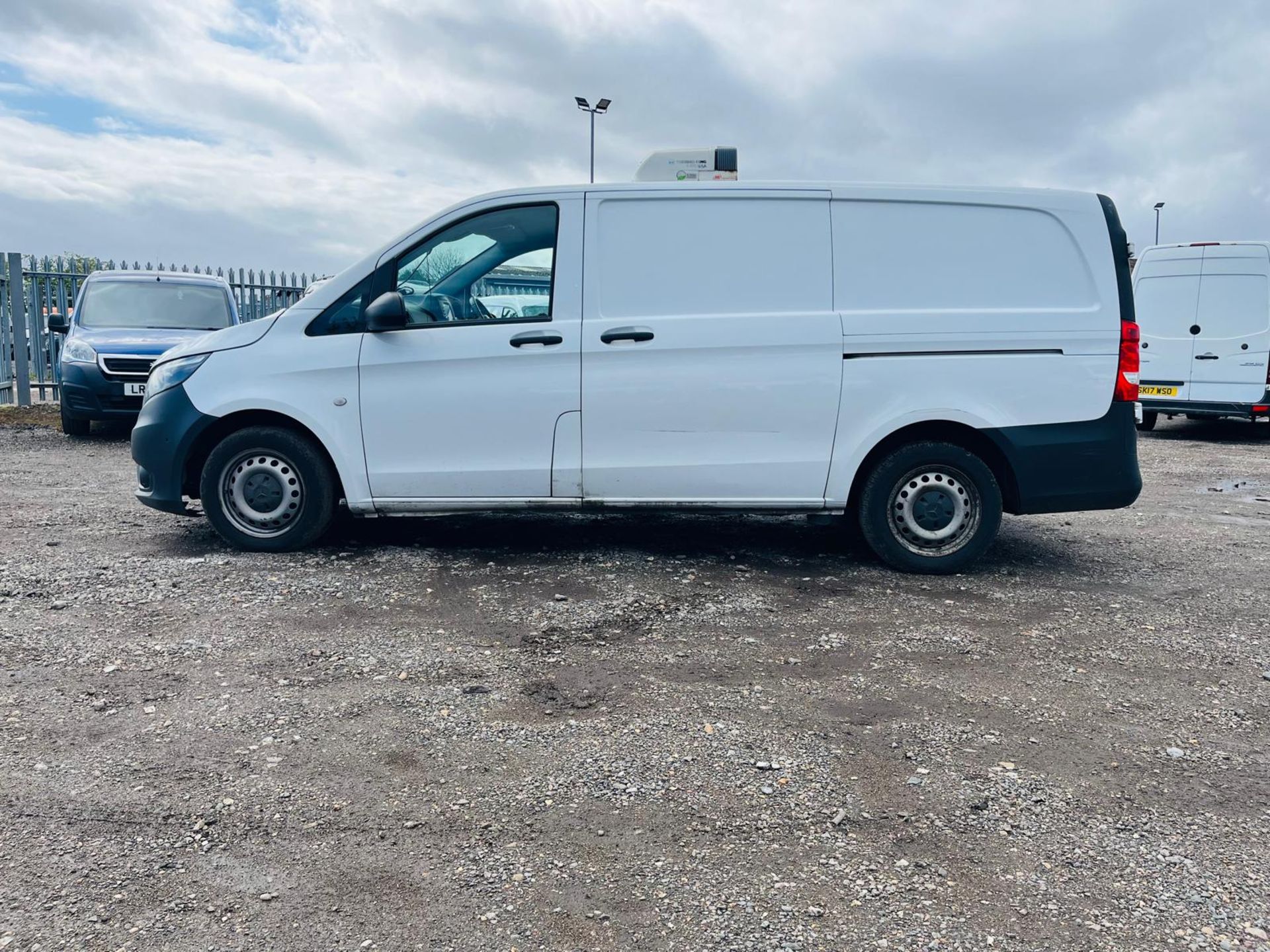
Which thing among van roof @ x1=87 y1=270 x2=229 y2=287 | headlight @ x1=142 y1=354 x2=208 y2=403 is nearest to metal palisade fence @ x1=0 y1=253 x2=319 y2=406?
van roof @ x1=87 y1=270 x2=229 y2=287

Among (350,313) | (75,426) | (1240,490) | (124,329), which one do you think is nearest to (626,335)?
(350,313)

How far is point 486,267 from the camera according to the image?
5629 millimetres

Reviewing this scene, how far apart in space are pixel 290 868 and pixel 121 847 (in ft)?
1.54

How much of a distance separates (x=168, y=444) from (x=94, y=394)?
628 cm

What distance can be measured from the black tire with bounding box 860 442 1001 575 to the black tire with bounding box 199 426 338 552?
9.99 feet

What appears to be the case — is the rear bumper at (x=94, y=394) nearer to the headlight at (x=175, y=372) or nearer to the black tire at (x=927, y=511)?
the headlight at (x=175, y=372)

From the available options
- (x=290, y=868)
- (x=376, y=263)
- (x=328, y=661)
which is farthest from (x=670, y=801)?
(x=376, y=263)

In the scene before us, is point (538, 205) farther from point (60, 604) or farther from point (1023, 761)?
point (1023, 761)

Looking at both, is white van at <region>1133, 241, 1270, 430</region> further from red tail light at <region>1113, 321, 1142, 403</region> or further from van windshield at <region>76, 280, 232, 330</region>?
van windshield at <region>76, 280, 232, 330</region>

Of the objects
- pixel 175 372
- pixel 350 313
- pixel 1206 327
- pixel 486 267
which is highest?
pixel 1206 327

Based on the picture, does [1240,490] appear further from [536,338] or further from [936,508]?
[536,338]

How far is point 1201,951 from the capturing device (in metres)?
2.31

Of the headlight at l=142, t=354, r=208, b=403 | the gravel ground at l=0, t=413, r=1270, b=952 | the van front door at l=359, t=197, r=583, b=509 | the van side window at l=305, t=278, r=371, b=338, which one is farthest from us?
the headlight at l=142, t=354, r=208, b=403

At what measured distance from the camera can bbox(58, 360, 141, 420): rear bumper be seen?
11.0 meters
